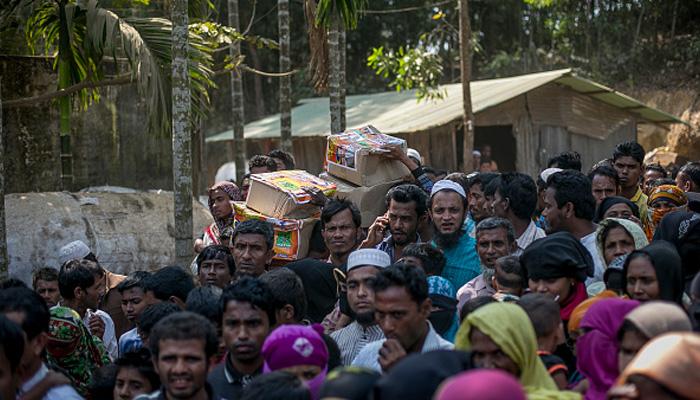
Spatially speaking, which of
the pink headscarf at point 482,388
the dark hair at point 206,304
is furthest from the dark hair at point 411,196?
the pink headscarf at point 482,388

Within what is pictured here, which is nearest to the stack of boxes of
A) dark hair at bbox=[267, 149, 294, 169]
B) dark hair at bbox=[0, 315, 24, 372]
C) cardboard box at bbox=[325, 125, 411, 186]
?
cardboard box at bbox=[325, 125, 411, 186]

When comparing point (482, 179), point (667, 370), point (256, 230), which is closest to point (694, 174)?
point (482, 179)

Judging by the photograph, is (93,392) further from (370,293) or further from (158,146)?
(158,146)

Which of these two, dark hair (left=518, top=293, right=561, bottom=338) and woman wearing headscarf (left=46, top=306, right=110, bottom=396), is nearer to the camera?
dark hair (left=518, top=293, right=561, bottom=338)

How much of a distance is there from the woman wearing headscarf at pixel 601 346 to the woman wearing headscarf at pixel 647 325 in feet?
1.03

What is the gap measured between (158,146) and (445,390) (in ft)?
42.5

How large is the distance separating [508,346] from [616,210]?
3.74 metres

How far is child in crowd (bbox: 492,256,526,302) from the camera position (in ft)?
20.4

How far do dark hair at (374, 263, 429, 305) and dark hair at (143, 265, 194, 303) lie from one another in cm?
222

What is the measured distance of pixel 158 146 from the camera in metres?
15.5

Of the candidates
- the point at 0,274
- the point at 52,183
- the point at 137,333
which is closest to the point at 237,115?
the point at 52,183

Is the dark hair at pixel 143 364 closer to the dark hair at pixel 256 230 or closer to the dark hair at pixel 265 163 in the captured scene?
the dark hair at pixel 256 230

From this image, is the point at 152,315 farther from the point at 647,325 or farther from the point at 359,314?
the point at 647,325

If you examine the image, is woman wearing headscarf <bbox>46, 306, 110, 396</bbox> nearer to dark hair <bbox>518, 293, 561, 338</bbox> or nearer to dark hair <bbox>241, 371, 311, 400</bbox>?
dark hair <bbox>241, 371, 311, 400</bbox>
